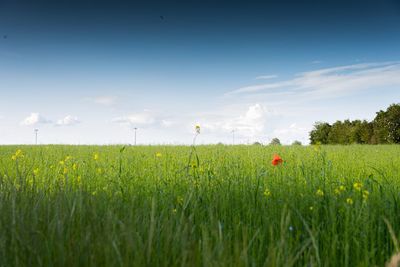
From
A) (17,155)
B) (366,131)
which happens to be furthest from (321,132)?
(17,155)

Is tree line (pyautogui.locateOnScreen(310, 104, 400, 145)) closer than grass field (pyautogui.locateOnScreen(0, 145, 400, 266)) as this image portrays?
No

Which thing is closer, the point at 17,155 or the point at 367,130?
the point at 17,155

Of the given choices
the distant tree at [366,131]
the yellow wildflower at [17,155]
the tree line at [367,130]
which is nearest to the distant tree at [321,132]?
the tree line at [367,130]

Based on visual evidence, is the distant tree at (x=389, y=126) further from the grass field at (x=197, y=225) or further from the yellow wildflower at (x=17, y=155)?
the yellow wildflower at (x=17, y=155)

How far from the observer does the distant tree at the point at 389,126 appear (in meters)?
38.8

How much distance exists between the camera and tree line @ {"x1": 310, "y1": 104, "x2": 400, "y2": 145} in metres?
39.1

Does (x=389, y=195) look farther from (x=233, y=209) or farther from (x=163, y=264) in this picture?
(x=163, y=264)

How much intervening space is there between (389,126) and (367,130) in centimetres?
328

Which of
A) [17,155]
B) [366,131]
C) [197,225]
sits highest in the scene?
[366,131]

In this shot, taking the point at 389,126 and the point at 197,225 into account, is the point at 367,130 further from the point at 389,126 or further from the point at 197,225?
the point at 197,225

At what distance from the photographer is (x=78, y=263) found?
7.24 feet

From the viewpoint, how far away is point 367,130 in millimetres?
42469

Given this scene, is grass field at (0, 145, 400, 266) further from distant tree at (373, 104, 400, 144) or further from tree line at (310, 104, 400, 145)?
distant tree at (373, 104, 400, 144)

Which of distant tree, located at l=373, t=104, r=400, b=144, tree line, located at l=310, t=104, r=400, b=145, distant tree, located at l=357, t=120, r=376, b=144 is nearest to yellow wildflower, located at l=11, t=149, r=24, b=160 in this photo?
tree line, located at l=310, t=104, r=400, b=145
